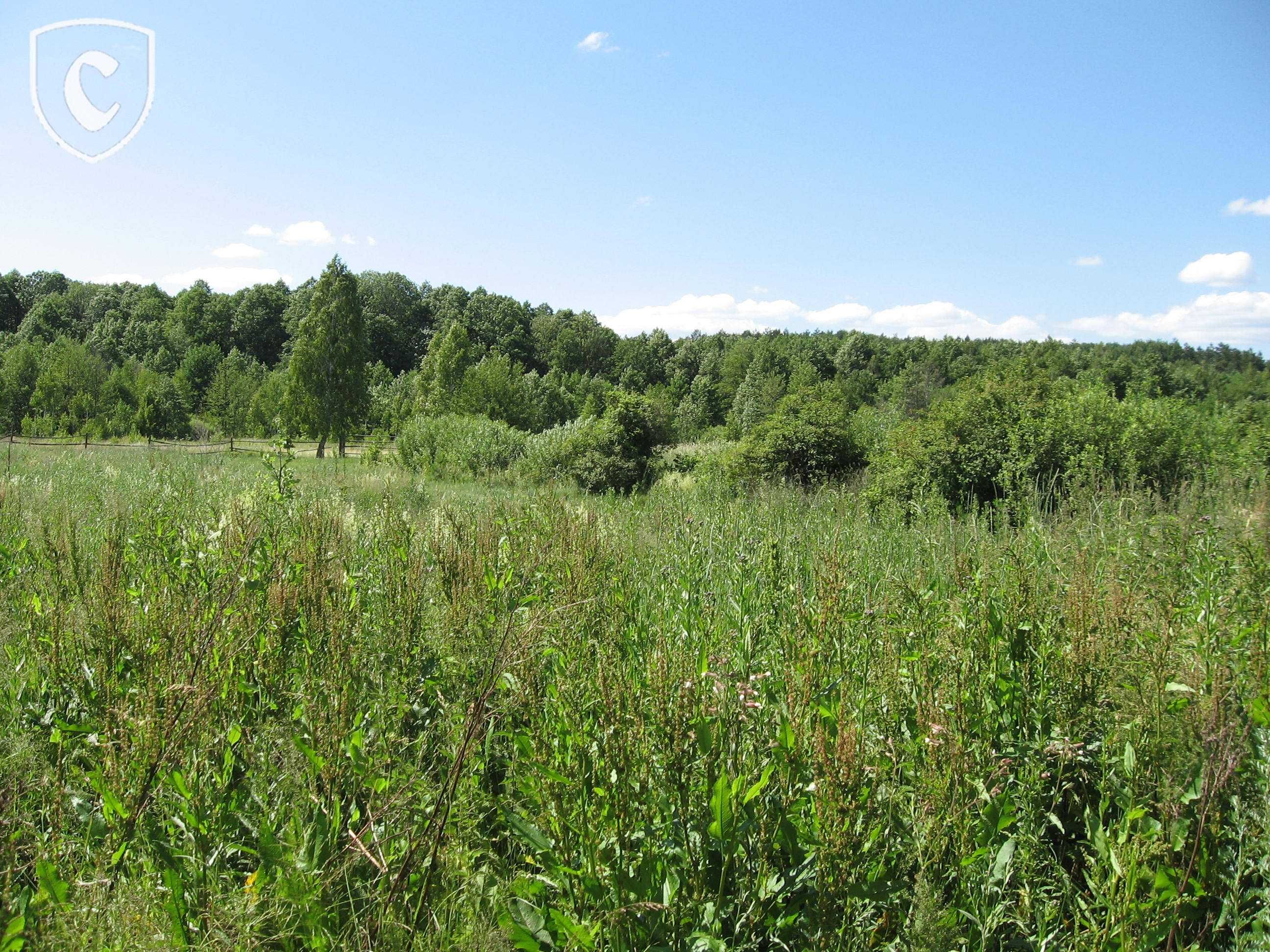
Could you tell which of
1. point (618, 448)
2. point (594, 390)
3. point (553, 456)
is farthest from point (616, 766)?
point (594, 390)

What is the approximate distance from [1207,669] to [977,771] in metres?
0.93

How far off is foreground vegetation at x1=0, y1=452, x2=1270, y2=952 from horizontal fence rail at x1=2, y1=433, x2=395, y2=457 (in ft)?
79.4

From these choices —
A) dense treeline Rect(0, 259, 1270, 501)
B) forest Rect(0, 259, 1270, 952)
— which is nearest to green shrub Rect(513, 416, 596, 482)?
dense treeline Rect(0, 259, 1270, 501)

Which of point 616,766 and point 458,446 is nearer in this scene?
point 616,766

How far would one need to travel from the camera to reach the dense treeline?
42.7ft

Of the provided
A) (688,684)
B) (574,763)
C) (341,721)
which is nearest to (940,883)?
(688,684)

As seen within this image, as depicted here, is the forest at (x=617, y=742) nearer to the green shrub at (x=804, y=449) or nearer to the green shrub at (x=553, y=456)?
the green shrub at (x=804, y=449)

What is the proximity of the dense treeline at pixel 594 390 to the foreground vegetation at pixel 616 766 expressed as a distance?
565 cm

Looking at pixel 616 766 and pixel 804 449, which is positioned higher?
pixel 804 449

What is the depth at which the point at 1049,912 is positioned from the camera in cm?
204

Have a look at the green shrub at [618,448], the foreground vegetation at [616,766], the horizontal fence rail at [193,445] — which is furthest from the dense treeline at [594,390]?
the foreground vegetation at [616,766]

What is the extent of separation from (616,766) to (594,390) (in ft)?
225

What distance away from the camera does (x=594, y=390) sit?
69875mm

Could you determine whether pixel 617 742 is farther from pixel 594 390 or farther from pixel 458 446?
pixel 594 390
